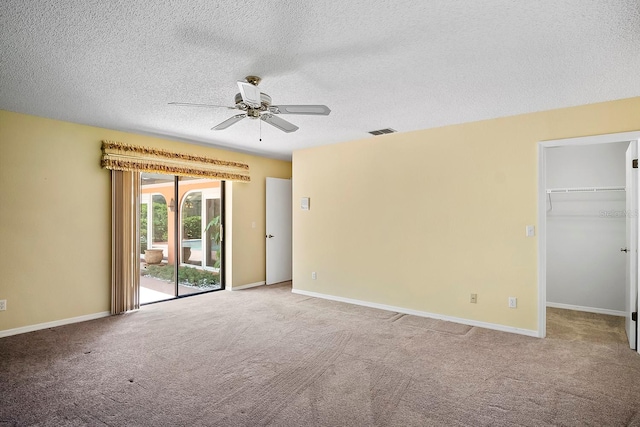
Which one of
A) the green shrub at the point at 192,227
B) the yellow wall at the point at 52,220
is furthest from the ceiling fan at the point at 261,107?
the green shrub at the point at 192,227

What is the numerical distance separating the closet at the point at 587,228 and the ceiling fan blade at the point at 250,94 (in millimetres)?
4126

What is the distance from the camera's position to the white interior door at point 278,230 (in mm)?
6441

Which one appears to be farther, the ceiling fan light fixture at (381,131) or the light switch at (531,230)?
the ceiling fan light fixture at (381,131)

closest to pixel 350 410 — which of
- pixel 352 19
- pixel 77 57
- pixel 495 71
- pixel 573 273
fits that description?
pixel 352 19

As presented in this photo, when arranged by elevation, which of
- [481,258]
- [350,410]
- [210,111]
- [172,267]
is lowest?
[350,410]

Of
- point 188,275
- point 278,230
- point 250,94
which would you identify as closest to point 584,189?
point 250,94

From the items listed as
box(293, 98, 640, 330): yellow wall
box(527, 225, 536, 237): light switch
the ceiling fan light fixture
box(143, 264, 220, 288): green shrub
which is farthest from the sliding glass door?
box(527, 225, 536, 237): light switch

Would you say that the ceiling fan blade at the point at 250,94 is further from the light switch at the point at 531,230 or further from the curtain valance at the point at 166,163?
the light switch at the point at 531,230

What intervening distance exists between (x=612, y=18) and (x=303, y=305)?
4269mm

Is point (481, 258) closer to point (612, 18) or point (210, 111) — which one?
point (612, 18)

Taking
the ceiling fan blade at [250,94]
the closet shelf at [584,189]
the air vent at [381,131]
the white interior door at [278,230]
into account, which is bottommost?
the white interior door at [278,230]

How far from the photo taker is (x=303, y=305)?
4.91 meters

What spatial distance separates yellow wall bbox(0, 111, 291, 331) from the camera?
365cm

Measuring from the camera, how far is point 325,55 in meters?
2.42
